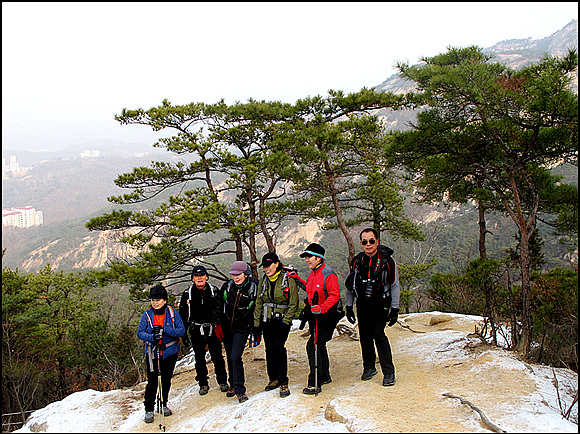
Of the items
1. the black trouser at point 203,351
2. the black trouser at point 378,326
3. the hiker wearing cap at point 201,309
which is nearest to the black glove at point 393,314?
the black trouser at point 378,326

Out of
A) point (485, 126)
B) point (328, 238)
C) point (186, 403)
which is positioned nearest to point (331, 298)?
point (186, 403)

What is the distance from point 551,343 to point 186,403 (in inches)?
222

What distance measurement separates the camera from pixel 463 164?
707cm

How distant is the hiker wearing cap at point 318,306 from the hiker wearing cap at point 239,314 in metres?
0.76

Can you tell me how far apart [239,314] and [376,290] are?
5.76 ft

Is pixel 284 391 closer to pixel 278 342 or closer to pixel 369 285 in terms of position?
pixel 278 342

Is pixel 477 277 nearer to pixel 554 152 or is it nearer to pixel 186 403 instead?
pixel 554 152

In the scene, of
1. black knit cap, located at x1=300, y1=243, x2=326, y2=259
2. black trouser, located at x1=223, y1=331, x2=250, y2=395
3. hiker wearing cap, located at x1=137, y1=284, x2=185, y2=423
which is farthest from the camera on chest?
hiker wearing cap, located at x1=137, y1=284, x2=185, y2=423

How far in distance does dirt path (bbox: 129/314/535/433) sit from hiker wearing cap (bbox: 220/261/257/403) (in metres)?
0.42

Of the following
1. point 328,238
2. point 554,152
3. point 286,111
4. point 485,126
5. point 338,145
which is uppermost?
point 286,111

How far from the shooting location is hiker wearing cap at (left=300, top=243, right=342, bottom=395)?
4.77m

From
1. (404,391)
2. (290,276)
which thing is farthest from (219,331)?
(404,391)

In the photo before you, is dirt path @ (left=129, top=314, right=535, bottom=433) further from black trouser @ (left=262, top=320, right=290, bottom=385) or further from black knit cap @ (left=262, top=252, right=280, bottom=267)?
black knit cap @ (left=262, top=252, right=280, bottom=267)

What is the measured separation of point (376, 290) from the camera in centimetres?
477
